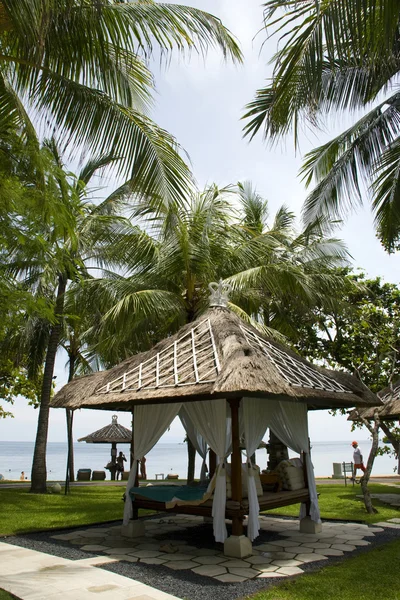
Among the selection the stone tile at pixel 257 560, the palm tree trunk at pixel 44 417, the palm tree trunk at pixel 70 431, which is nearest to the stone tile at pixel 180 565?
the stone tile at pixel 257 560

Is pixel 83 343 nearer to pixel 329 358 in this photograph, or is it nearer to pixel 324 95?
pixel 329 358

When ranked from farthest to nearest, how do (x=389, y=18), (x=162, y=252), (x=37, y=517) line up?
1. (x=162, y=252)
2. (x=37, y=517)
3. (x=389, y=18)

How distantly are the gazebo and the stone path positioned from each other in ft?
4.66

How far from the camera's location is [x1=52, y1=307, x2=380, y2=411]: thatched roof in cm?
567

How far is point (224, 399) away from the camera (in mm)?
6246

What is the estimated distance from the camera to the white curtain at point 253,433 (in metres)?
5.84

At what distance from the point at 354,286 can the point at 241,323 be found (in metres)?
6.43

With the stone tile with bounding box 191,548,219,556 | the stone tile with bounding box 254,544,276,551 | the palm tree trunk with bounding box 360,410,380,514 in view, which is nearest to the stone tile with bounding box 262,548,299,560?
the stone tile with bounding box 254,544,276,551

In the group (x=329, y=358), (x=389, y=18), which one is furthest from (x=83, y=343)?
(x=389, y=18)

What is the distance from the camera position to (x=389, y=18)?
12.5ft

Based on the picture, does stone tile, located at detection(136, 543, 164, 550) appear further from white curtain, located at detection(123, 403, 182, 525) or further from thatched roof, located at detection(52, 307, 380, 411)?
thatched roof, located at detection(52, 307, 380, 411)

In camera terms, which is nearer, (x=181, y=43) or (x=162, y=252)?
(x=181, y=43)

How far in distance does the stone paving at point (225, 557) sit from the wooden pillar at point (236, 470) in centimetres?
36

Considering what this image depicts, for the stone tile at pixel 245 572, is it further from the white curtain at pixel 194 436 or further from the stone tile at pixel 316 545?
the white curtain at pixel 194 436
